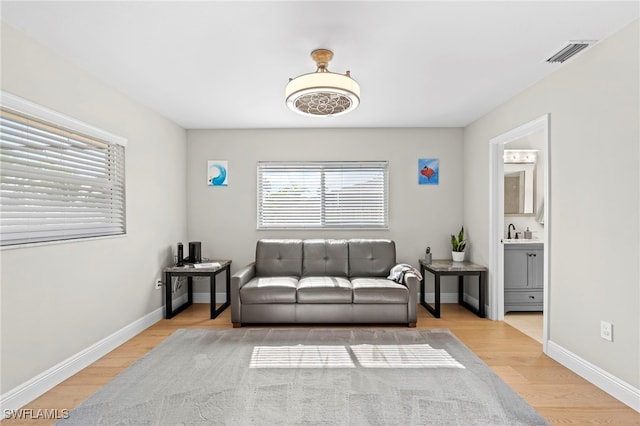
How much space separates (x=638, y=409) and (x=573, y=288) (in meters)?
0.85

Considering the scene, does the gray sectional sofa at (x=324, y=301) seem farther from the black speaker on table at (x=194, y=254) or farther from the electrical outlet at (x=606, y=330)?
the electrical outlet at (x=606, y=330)

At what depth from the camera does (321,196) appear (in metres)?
4.85

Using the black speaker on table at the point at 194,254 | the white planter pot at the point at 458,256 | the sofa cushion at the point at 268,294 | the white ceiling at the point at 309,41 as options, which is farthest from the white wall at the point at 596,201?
the black speaker on table at the point at 194,254

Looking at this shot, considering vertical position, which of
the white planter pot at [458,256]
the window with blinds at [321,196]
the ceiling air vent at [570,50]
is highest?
the ceiling air vent at [570,50]

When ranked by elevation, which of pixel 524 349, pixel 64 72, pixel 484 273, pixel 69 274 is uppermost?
pixel 64 72

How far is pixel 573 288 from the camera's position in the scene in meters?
2.70

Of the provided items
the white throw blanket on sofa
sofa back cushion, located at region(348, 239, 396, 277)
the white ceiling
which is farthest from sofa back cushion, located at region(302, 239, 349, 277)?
the white ceiling

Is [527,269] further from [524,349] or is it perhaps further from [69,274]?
[69,274]

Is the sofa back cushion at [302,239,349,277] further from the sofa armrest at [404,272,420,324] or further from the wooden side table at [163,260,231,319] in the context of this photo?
the wooden side table at [163,260,231,319]

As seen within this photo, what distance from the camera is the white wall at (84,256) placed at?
220 centimetres

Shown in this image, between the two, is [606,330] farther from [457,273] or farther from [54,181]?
[54,181]

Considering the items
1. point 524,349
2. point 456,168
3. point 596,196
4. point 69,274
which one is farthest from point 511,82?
point 69,274

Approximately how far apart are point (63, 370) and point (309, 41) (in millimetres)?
3013

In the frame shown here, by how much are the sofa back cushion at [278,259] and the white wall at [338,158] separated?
0.46 meters
